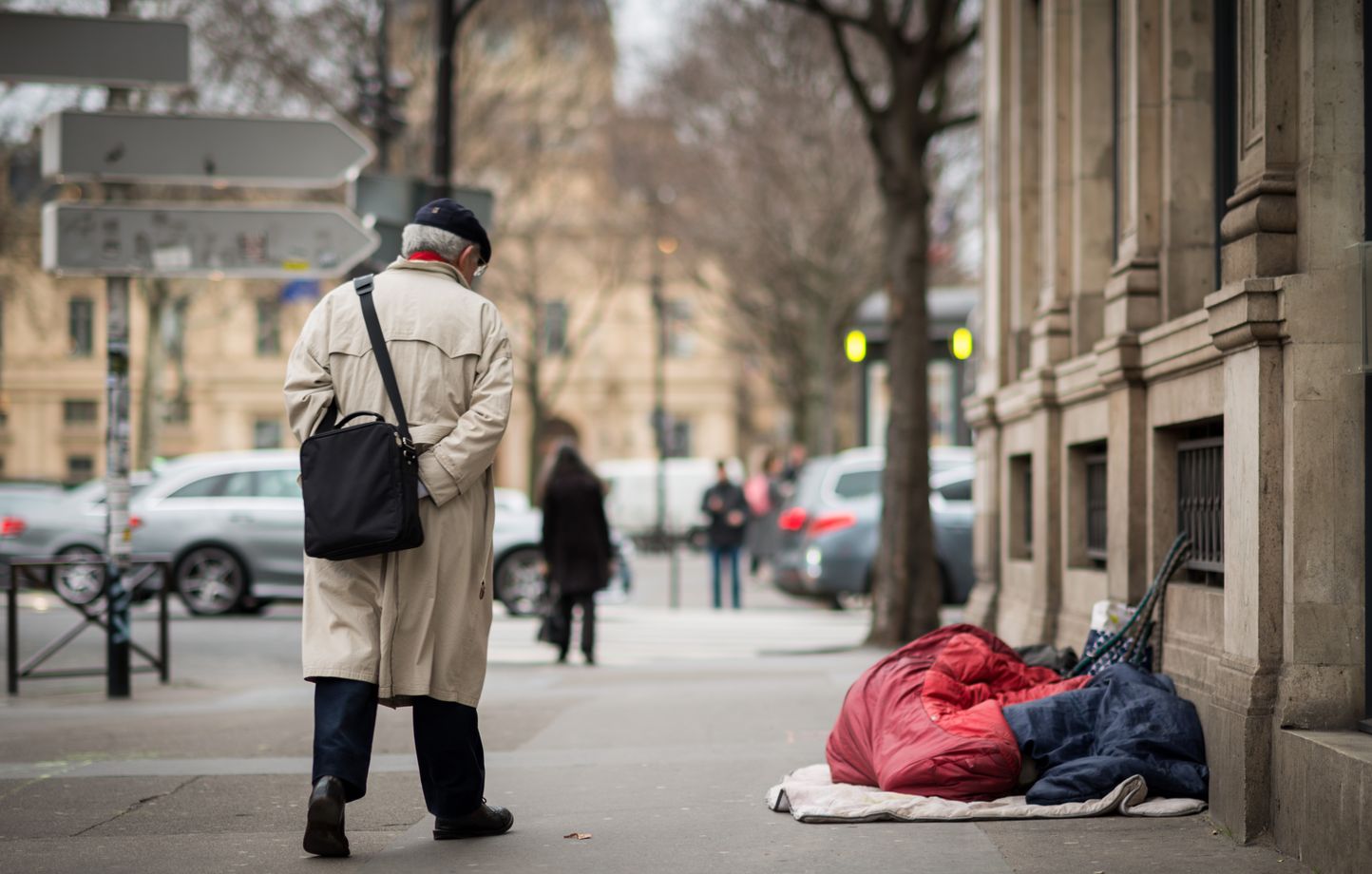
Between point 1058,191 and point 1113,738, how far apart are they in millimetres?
4837

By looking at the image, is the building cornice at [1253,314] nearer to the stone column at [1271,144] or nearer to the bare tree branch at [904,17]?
the stone column at [1271,144]

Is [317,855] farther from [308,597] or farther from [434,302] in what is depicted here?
[434,302]

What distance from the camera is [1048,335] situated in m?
10.3

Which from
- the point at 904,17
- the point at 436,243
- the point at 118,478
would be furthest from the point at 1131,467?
the point at 904,17

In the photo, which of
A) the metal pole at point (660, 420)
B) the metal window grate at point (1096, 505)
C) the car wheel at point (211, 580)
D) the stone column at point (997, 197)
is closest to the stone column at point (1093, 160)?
the metal window grate at point (1096, 505)

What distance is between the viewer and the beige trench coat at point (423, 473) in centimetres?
543

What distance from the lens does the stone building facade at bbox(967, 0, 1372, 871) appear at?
557 cm

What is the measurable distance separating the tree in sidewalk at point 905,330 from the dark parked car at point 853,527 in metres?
3.46

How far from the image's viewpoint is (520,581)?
1884 centimetres

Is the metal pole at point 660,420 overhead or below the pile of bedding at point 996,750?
overhead

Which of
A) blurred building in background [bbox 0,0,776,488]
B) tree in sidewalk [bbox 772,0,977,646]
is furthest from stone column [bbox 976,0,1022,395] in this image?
blurred building in background [bbox 0,0,776,488]

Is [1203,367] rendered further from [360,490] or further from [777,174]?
[777,174]

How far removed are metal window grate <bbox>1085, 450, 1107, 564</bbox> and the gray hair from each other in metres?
4.52

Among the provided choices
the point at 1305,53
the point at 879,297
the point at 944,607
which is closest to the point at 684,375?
the point at 879,297
